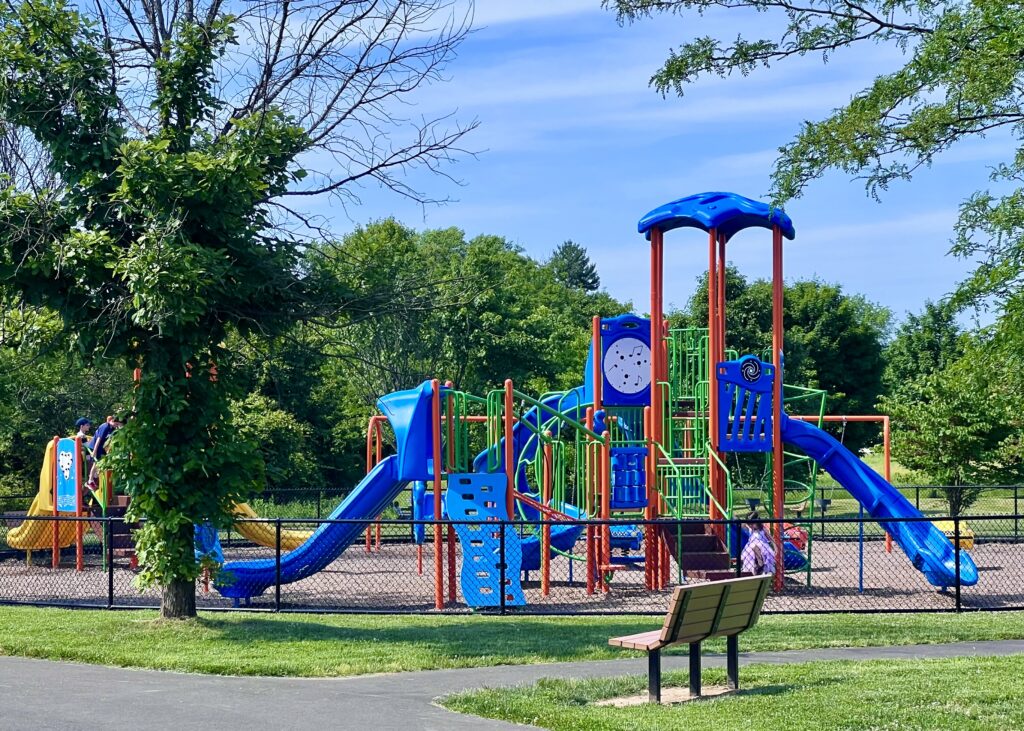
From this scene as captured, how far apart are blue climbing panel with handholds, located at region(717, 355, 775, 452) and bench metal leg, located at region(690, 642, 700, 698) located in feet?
30.1

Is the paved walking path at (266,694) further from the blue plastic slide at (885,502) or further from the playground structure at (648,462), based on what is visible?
the blue plastic slide at (885,502)

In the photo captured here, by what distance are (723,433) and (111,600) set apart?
8.42 m

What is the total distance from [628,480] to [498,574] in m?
3.76

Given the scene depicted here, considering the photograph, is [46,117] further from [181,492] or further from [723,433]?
[723,433]

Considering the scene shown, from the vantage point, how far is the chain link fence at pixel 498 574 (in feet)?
53.3

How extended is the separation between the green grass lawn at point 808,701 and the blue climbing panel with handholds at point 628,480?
8.32m

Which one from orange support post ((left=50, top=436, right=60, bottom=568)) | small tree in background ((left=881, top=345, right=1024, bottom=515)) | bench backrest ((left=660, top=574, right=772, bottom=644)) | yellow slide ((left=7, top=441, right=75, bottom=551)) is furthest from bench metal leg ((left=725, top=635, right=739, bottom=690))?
small tree in background ((left=881, top=345, right=1024, bottom=515))

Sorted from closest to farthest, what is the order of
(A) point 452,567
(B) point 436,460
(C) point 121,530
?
1. (A) point 452,567
2. (B) point 436,460
3. (C) point 121,530

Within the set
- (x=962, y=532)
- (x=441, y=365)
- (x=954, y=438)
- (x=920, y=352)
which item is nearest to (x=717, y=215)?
(x=962, y=532)

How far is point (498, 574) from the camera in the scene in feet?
54.7

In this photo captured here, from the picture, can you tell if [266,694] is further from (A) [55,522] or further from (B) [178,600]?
(A) [55,522]

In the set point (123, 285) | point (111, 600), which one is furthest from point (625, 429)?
point (123, 285)

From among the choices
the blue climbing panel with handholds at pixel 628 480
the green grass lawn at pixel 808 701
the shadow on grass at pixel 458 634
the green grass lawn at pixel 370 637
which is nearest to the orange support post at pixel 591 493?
the blue climbing panel with handholds at pixel 628 480

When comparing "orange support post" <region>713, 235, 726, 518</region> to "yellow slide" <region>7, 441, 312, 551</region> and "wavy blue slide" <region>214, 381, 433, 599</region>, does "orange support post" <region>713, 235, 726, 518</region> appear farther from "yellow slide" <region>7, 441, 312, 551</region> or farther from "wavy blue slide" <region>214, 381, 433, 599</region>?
"yellow slide" <region>7, 441, 312, 551</region>
